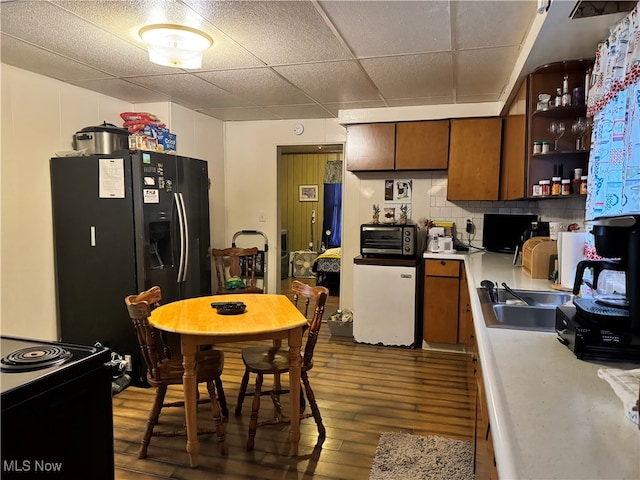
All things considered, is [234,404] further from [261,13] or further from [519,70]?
[519,70]

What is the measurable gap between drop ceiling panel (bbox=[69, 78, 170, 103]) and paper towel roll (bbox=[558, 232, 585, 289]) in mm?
3213

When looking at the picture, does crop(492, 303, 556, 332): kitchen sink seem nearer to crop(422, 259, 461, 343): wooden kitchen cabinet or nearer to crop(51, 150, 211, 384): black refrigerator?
crop(422, 259, 461, 343): wooden kitchen cabinet

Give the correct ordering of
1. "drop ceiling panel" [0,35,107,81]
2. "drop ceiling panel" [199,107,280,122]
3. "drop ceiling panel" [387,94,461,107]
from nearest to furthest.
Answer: "drop ceiling panel" [0,35,107,81], "drop ceiling panel" [387,94,461,107], "drop ceiling panel" [199,107,280,122]

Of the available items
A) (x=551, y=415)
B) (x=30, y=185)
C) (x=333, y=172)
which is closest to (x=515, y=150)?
(x=551, y=415)

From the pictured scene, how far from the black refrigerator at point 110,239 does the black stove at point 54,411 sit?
1.60 meters

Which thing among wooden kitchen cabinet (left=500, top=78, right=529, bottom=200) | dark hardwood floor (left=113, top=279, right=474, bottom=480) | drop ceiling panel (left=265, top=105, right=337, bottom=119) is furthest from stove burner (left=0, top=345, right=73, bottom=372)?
drop ceiling panel (left=265, top=105, right=337, bottom=119)

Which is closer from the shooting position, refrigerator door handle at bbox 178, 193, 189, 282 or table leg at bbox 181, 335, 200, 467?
table leg at bbox 181, 335, 200, 467

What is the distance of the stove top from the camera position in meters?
1.19

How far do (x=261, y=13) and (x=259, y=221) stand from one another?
2.98 meters

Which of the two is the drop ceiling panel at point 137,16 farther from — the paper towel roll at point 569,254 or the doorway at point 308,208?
the doorway at point 308,208

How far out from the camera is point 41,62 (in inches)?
110

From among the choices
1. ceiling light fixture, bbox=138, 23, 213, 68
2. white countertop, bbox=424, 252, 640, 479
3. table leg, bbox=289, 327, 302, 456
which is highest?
ceiling light fixture, bbox=138, 23, 213, 68
